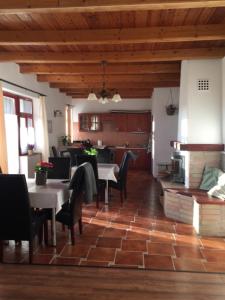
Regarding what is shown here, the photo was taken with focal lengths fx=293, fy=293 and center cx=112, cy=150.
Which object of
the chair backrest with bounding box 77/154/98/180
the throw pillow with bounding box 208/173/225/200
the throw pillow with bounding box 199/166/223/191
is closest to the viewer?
the throw pillow with bounding box 208/173/225/200

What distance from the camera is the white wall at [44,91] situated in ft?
17.6

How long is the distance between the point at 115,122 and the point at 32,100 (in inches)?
150

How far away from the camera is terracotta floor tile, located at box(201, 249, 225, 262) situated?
126 inches

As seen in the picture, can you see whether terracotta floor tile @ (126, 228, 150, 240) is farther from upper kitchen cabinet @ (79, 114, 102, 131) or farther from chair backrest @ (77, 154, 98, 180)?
upper kitchen cabinet @ (79, 114, 102, 131)

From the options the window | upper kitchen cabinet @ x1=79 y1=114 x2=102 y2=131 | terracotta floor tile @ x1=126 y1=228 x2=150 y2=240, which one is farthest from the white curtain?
terracotta floor tile @ x1=126 y1=228 x2=150 y2=240

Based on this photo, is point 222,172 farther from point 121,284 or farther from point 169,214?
point 121,284

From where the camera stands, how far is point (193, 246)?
140 inches

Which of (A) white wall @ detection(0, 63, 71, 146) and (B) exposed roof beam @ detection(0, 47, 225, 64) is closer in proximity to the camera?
(B) exposed roof beam @ detection(0, 47, 225, 64)

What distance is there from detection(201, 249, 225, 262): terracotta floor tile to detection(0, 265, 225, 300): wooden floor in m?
0.39

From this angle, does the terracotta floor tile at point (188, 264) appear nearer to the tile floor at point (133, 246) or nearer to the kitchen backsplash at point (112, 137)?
the tile floor at point (133, 246)

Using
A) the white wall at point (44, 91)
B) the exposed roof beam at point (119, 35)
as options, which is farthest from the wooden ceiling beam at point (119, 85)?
the exposed roof beam at point (119, 35)

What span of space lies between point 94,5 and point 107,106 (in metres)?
7.54

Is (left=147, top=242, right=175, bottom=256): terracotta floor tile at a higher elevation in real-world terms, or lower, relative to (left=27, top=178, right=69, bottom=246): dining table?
lower

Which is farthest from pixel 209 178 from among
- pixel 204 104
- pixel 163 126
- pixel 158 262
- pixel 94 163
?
pixel 163 126
